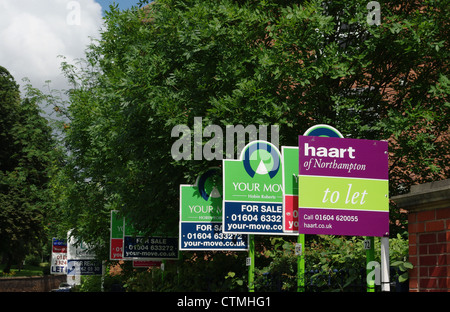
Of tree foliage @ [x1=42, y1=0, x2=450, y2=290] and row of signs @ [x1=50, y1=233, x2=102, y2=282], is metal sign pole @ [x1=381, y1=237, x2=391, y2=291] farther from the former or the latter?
row of signs @ [x1=50, y1=233, x2=102, y2=282]

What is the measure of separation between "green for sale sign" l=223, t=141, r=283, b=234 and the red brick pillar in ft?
18.2

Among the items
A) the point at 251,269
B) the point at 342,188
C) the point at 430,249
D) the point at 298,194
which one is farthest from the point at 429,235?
the point at 251,269

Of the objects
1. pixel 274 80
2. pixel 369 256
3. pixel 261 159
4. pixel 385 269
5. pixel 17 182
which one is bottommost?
pixel 385 269

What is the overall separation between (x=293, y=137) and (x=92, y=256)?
17887 mm

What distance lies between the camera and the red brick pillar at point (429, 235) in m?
6.83

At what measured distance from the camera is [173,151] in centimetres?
1864

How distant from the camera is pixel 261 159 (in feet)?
43.6

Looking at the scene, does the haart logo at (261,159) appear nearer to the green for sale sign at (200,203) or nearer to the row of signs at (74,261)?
the green for sale sign at (200,203)

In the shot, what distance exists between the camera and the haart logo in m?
13.0

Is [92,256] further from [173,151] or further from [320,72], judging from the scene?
[320,72]

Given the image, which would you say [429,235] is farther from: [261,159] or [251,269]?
[251,269]

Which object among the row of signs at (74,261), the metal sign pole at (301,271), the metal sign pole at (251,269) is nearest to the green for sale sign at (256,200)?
the metal sign pole at (301,271)

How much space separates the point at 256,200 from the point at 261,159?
2.60 ft
